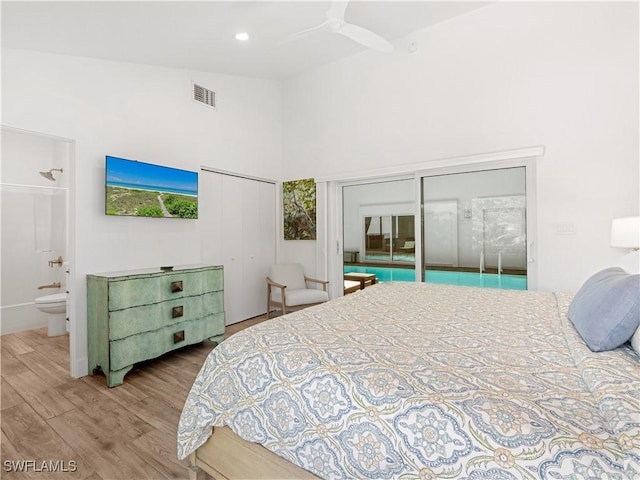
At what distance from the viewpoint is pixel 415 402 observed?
962 millimetres

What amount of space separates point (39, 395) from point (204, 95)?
335cm

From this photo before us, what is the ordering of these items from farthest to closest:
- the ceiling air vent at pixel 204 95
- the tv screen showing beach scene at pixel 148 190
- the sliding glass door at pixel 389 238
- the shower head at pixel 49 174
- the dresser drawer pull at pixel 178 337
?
1. the shower head at pixel 49 174
2. the sliding glass door at pixel 389 238
3. the ceiling air vent at pixel 204 95
4. the dresser drawer pull at pixel 178 337
5. the tv screen showing beach scene at pixel 148 190

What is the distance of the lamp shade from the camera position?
92.6 inches

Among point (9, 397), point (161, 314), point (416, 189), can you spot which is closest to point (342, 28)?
point (416, 189)

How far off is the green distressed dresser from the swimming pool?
2161 mm

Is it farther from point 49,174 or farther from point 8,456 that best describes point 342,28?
point 49,174

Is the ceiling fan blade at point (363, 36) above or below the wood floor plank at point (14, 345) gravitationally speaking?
above

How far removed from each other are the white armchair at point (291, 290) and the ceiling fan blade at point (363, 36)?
2.74 metres

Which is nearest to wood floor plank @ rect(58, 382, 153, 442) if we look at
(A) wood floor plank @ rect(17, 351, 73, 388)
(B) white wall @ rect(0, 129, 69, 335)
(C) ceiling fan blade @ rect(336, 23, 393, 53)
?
(A) wood floor plank @ rect(17, 351, 73, 388)

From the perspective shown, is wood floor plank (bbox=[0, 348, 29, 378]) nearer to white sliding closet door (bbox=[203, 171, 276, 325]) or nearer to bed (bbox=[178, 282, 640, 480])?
white sliding closet door (bbox=[203, 171, 276, 325])

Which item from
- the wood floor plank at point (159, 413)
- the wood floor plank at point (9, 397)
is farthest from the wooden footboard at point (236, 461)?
the wood floor plank at point (9, 397)

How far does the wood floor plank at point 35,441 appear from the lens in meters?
1.74

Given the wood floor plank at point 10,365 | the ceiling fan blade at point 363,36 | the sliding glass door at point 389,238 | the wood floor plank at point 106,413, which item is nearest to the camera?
the wood floor plank at point 106,413
